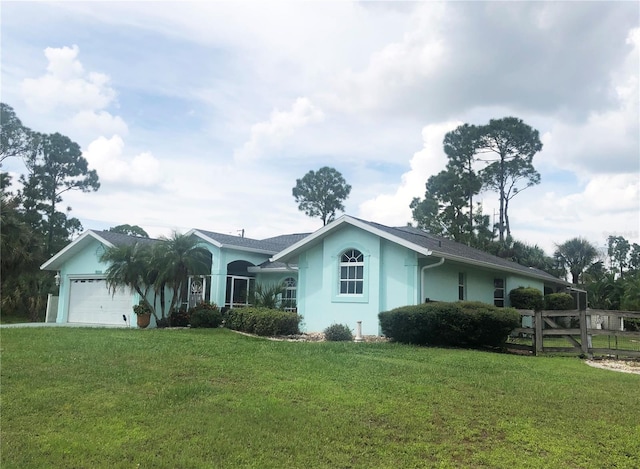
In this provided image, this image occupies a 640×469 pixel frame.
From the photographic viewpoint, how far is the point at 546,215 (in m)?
33.3

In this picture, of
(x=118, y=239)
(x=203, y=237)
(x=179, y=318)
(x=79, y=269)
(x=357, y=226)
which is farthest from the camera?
(x=79, y=269)

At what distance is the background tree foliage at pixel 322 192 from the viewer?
170ft

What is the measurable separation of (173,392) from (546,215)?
31.0 m

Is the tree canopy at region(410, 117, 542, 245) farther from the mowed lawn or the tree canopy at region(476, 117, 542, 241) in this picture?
the mowed lawn

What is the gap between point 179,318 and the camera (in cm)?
2170

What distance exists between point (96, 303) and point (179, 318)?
5850 mm

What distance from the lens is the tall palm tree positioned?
20.4 meters

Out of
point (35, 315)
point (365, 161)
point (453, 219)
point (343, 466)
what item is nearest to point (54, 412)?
point (343, 466)

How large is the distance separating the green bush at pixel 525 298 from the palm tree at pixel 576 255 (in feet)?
72.5

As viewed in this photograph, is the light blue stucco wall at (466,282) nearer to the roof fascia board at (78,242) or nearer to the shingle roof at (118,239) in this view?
the shingle roof at (118,239)

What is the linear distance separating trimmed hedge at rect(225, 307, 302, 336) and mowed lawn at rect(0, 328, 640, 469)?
6879mm

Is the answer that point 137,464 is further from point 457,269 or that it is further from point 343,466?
point 457,269

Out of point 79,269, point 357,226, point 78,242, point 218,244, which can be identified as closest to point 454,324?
point 357,226

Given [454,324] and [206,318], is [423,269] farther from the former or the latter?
[206,318]
